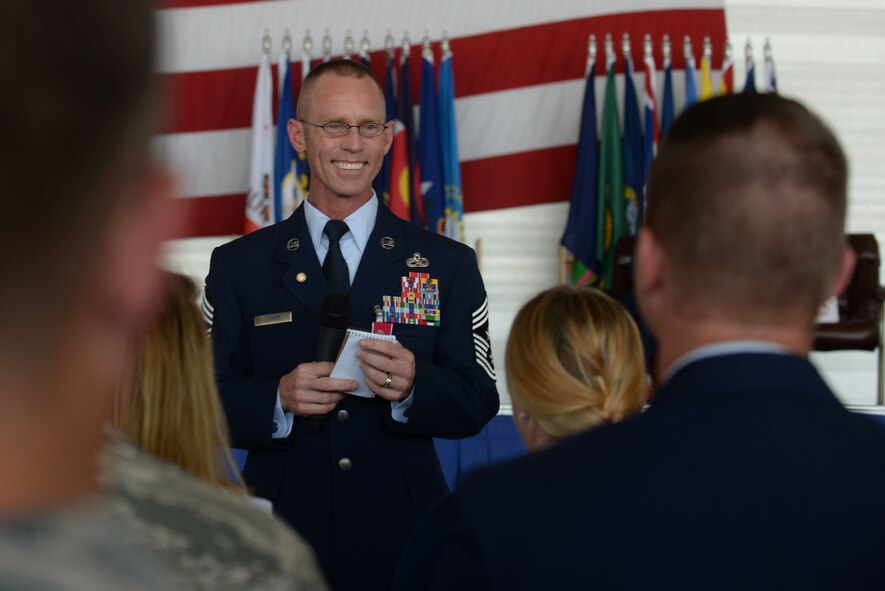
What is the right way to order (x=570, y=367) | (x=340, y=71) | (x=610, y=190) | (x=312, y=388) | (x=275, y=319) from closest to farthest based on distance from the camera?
1. (x=570, y=367)
2. (x=312, y=388)
3. (x=275, y=319)
4. (x=340, y=71)
5. (x=610, y=190)

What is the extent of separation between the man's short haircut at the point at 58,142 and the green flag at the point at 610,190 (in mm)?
5704

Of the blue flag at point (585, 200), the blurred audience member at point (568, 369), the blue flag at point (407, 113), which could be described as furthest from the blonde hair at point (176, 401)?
the blue flag at point (585, 200)

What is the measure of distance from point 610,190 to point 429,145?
1.03m

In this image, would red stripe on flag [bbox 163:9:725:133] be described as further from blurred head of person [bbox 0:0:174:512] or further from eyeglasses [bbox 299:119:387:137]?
blurred head of person [bbox 0:0:174:512]

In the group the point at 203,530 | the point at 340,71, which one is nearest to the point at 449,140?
the point at 340,71

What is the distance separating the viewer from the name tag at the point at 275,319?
238 cm

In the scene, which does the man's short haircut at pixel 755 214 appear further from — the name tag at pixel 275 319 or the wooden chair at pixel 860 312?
the wooden chair at pixel 860 312

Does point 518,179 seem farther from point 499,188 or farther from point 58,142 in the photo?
point 58,142

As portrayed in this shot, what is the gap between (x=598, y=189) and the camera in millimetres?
6195

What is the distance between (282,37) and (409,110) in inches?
37.5

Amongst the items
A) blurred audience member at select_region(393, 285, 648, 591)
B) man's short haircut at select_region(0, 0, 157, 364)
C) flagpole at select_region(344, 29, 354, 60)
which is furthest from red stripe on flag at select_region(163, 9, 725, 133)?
man's short haircut at select_region(0, 0, 157, 364)

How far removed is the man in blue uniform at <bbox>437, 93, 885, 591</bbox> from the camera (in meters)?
0.91

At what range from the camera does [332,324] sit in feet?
7.32

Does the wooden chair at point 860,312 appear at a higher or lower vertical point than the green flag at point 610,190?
lower
